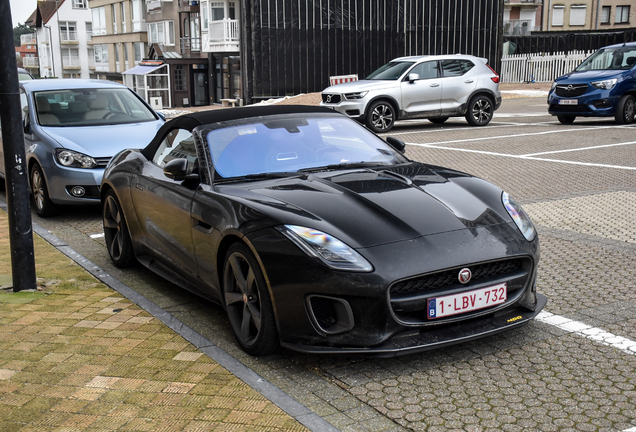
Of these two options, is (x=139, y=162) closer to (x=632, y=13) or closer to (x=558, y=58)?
(x=558, y=58)

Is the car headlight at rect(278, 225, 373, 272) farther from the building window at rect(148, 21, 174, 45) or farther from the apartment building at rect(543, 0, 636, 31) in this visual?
the apartment building at rect(543, 0, 636, 31)

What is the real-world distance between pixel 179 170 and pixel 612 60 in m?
16.3

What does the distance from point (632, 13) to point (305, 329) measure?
66.5 meters

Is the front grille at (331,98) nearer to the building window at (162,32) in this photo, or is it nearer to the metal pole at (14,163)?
the metal pole at (14,163)

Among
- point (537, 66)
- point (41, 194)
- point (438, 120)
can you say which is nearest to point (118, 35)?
point (537, 66)

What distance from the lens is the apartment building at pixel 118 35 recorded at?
6097cm

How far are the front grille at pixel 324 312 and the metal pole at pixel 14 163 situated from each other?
2806mm

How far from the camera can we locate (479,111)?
19.0 metres

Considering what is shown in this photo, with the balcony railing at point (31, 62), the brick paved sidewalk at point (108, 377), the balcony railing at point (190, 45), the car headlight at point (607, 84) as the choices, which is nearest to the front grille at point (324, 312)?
the brick paved sidewalk at point (108, 377)

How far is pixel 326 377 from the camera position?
12.6 ft

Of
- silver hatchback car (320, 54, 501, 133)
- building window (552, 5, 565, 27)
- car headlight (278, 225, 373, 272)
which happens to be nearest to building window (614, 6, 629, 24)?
building window (552, 5, 565, 27)

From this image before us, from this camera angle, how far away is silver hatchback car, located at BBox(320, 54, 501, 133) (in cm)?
1770

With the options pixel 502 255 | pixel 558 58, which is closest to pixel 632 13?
pixel 558 58

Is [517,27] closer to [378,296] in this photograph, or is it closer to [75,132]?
[75,132]
